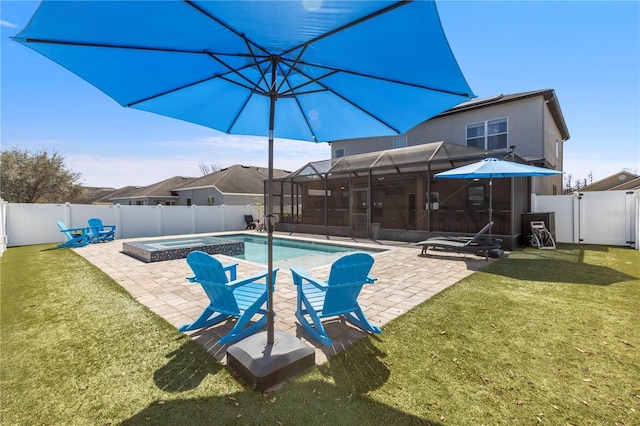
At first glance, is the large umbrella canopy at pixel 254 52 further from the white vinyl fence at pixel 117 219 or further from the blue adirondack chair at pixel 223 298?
the white vinyl fence at pixel 117 219

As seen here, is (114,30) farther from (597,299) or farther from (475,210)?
(475,210)

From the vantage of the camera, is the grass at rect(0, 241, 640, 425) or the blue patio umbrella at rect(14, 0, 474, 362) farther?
the grass at rect(0, 241, 640, 425)

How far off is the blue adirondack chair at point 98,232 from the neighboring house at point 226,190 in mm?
13064

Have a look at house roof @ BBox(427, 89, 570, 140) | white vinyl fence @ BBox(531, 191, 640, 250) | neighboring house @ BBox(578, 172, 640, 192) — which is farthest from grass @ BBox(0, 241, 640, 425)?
neighboring house @ BBox(578, 172, 640, 192)

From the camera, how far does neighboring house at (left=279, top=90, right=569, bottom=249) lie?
11758 mm

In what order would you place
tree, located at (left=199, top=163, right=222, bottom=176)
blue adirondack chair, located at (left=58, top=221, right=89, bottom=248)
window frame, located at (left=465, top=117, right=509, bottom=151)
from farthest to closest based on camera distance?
tree, located at (left=199, top=163, right=222, bottom=176), window frame, located at (left=465, top=117, right=509, bottom=151), blue adirondack chair, located at (left=58, top=221, right=89, bottom=248)

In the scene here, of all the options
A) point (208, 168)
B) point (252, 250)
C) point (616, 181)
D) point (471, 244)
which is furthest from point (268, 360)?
point (208, 168)

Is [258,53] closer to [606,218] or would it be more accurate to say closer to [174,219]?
[606,218]

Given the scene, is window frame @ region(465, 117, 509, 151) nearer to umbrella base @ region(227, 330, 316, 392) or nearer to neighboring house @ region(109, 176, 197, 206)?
umbrella base @ region(227, 330, 316, 392)

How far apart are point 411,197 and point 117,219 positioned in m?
16.0

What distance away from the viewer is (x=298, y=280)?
3721 mm

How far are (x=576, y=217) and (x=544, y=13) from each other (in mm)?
7661

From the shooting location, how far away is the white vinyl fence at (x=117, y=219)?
12.0 m

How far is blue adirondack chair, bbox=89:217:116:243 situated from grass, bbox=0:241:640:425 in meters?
8.63
